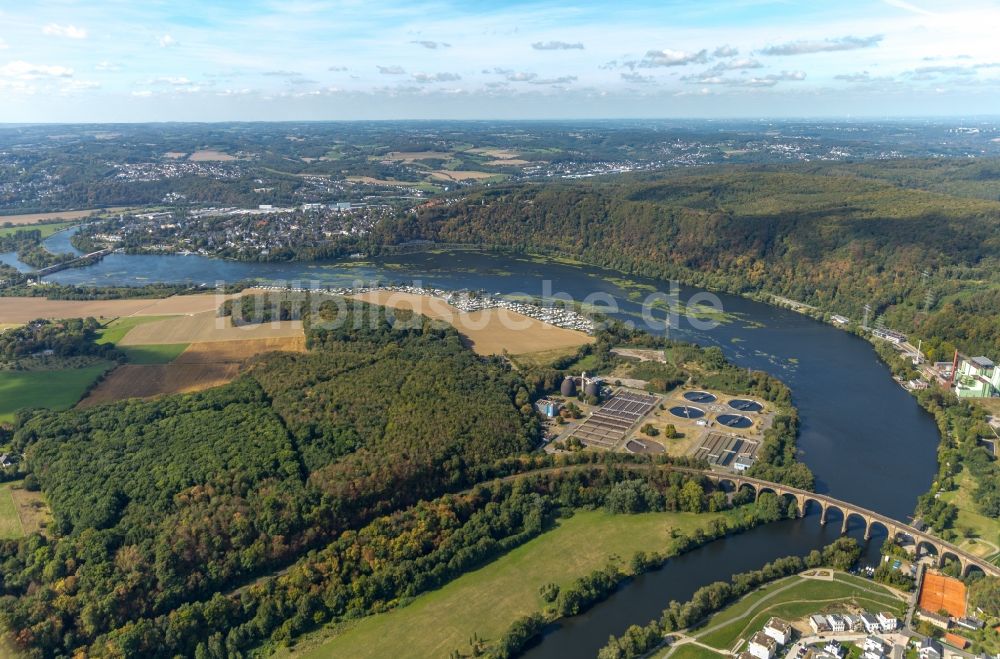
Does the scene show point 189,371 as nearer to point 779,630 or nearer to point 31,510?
point 31,510

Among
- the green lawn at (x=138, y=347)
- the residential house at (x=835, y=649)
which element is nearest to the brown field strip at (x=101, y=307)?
the green lawn at (x=138, y=347)

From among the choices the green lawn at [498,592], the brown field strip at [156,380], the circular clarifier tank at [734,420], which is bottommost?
the green lawn at [498,592]

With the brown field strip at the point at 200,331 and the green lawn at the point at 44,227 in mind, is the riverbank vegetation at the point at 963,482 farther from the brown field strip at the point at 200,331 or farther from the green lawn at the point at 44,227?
the green lawn at the point at 44,227

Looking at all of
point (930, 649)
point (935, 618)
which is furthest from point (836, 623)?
point (935, 618)

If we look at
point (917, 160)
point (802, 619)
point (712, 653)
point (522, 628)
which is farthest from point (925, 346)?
point (917, 160)

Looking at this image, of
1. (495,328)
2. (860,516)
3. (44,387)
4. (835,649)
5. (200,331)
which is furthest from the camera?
(495,328)

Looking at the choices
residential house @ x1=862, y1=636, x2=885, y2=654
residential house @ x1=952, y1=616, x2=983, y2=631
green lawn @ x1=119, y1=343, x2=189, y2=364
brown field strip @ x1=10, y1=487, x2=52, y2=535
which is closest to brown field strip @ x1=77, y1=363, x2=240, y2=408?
green lawn @ x1=119, y1=343, x2=189, y2=364

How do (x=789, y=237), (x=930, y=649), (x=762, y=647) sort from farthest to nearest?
(x=789, y=237), (x=762, y=647), (x=930, y=649)
